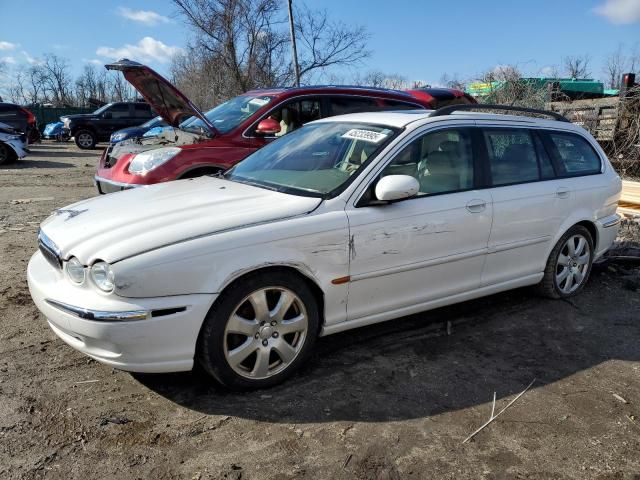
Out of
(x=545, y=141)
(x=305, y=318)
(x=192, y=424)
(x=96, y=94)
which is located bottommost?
(x=192, y=424)

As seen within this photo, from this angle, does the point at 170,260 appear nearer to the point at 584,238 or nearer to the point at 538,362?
the point at 538,362

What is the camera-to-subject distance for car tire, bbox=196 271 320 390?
296 cm

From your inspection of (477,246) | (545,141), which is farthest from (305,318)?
(545,141)

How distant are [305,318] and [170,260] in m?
0.91

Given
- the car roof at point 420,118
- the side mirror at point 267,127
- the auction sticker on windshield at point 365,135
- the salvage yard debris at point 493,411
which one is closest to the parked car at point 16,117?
the side mirror at point 267,127

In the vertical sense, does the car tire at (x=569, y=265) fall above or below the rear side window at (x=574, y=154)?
below

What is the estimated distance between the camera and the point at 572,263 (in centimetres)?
481

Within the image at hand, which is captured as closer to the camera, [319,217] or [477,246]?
[319,217]

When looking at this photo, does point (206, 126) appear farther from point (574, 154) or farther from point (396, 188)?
point (574, 154)

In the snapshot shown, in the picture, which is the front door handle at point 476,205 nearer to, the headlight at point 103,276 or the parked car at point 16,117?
the headlight at point 103,276

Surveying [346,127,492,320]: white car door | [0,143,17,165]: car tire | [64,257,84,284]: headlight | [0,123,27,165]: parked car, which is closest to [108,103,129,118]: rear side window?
[0,123,27,165]: parked car

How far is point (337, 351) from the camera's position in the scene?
3754mm

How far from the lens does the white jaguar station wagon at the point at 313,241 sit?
9.25 feet

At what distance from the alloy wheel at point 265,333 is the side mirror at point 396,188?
842mm
